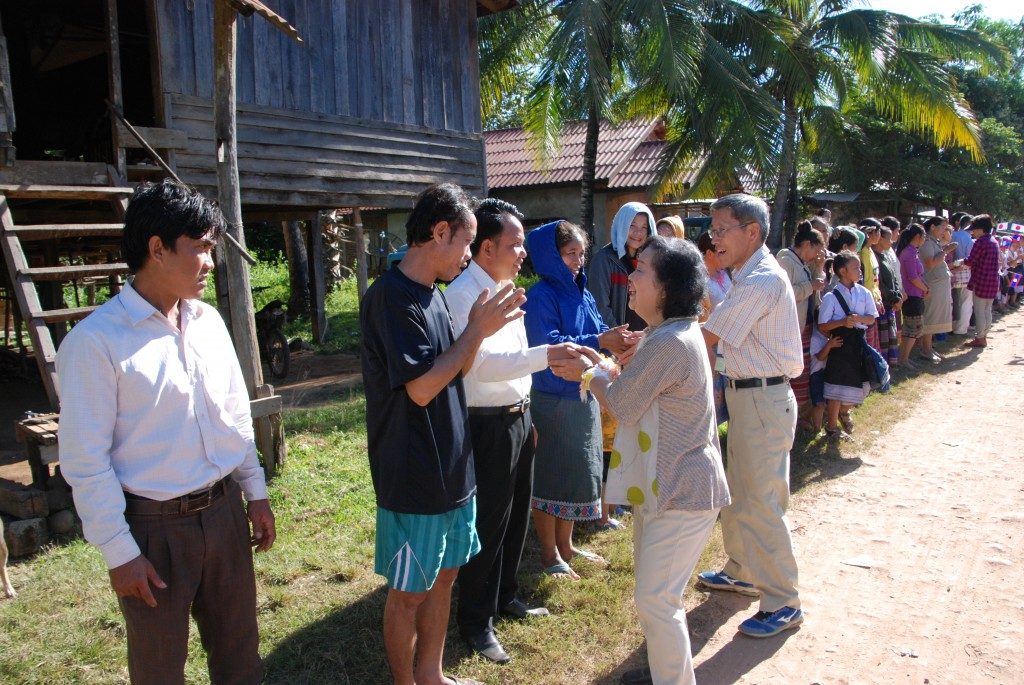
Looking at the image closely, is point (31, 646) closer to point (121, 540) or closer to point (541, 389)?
point (121, 540)

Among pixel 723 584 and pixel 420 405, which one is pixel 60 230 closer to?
pixel 420 405

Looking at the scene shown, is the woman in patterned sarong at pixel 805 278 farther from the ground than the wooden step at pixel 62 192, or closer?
closer

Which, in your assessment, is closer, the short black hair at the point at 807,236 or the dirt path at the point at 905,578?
the dirt path at the point at 905,578

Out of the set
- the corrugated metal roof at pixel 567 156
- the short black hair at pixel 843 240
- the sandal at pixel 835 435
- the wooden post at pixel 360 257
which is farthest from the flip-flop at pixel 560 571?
the corrugated metal roof at pixel 567 156

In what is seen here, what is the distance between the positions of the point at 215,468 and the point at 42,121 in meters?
12.4

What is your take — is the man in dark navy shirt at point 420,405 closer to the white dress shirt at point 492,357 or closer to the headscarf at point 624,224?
the white dress shirt at point 492,357

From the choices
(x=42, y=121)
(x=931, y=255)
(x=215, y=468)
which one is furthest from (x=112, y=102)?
(x=931, y=255)

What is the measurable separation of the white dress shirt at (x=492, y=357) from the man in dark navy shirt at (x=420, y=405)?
0.26 meters

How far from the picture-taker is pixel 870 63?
14.3 m

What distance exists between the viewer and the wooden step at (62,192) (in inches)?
227

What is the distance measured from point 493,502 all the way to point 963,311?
10.6m

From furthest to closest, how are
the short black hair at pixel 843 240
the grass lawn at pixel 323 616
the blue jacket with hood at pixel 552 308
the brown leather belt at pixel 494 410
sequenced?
1. the short black hair at pixel 843 240
2. the blue jacket with hood at pixel 552 308
3. the grass lawn at pixel 323 616
4. the brown leather belt at pixel 494 410

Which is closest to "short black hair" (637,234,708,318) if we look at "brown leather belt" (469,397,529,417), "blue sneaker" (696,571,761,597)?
"brown leather belt" (469,397,529,417)

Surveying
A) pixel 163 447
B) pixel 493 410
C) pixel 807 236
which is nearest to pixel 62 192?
pixel 493 410
